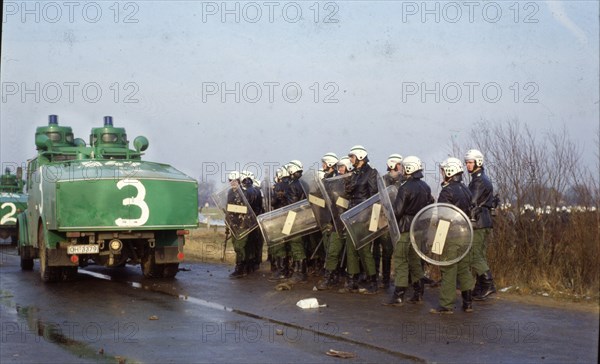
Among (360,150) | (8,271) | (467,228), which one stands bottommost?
(8,271)

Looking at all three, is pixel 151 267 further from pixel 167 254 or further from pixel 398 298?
pixel 398 298

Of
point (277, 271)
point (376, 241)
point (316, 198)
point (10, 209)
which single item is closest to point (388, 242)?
point (376, 241)

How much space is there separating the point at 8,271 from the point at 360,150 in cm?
932

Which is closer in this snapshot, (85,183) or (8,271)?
(85,183)

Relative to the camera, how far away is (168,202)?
15.3 metres

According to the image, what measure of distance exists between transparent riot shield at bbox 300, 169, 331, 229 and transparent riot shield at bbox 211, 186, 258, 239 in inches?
80.7

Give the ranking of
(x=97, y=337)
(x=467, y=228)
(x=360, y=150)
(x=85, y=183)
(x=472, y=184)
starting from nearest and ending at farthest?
1. (x=97, y=337)
2. (x=467, y=228)
3. (x=472, y=184)
4. (x=360, y=150)
5. (x=85, y=183)

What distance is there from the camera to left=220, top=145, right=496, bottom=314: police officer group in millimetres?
11859

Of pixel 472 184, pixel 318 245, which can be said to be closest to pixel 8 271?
pixel 318 245

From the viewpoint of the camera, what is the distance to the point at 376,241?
1455 centimetres

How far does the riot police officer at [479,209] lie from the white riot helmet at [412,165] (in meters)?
0.81

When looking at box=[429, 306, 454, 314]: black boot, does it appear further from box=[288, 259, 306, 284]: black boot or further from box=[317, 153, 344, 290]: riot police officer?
box=[288, 259, 306, 284]: black boot

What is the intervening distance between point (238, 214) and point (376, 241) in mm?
3571

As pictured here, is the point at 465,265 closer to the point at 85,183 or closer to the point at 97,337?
the point at 97,337
